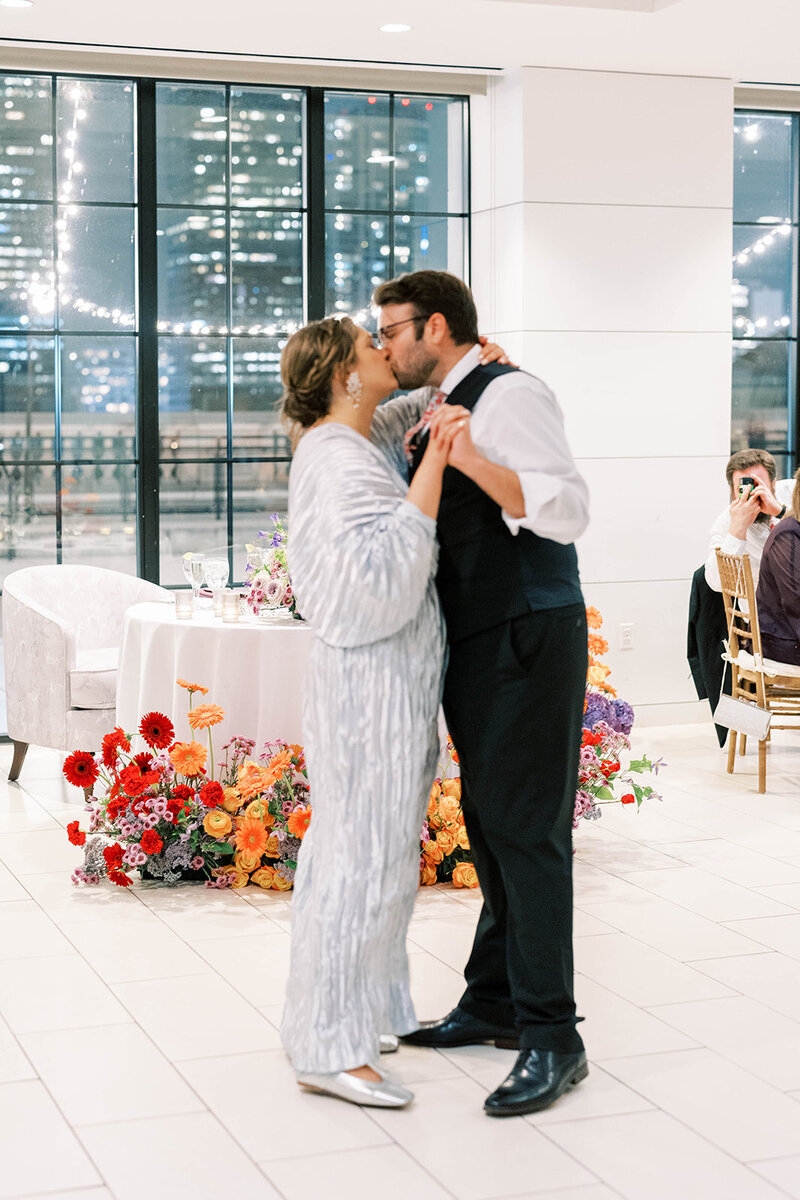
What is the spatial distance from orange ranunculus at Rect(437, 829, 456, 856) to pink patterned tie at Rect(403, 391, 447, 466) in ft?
5.44

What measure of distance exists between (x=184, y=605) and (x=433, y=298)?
2.21 meters

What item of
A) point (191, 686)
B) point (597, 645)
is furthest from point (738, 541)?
point (191, 686)

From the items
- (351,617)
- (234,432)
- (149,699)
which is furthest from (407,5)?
(351,617)

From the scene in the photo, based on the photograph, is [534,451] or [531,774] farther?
[531,774]

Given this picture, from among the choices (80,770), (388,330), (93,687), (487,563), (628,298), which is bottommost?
(80,770)

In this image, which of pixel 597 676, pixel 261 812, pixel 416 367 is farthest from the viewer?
pixel 597 676

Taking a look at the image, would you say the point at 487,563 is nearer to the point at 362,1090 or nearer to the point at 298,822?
the point at 362,1090

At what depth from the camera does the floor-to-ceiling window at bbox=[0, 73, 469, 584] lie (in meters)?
6.70

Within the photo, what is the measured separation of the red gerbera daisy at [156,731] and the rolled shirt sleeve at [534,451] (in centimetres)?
194

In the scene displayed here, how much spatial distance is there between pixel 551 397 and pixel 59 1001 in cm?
182

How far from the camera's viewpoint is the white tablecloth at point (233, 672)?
470 cm

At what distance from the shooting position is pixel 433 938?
4.02m

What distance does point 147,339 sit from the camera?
6871 mm

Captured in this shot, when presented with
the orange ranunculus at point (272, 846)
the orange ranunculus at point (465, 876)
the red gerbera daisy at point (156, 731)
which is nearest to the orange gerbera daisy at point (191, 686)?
the red gerbera daisy at point (156, 731)
